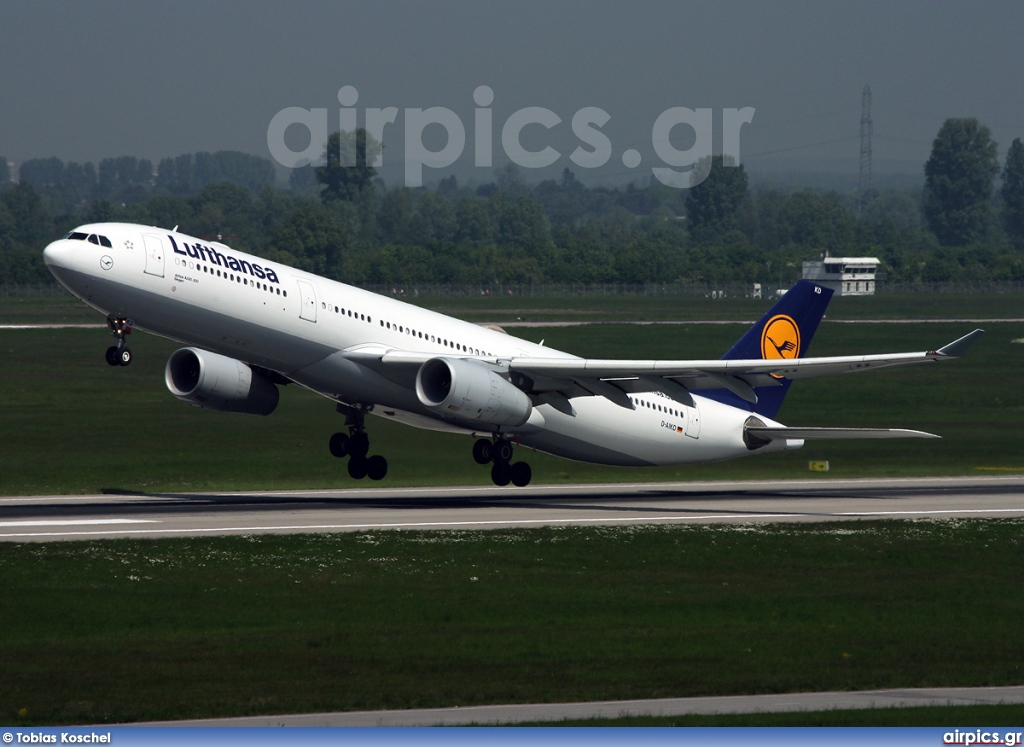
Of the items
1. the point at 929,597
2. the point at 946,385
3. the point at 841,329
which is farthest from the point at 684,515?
the point at 841,329

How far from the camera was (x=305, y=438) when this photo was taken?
59.7 metres

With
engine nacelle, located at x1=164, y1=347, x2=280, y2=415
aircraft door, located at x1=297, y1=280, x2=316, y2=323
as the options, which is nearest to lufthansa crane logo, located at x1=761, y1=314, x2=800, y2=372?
aircraft door, located at x1=297, y1=280, x2=316, y2=323

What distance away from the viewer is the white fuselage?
1550 inches

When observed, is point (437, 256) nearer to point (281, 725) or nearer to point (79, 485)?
point (79, 485)

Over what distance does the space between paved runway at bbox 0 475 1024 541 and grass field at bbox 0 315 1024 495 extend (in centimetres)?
327

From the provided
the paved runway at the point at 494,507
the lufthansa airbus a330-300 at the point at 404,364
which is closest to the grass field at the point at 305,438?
the paved runway at the point at 494,507

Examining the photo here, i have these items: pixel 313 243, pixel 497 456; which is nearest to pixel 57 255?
pixel 497 456

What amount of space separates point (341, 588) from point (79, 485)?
2282 cm

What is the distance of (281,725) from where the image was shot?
19.0 m

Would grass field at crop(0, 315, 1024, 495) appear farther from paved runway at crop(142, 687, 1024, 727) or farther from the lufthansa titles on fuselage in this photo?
paved runway at crop(142, 687, 1024, 727)

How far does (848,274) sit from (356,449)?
516 feet

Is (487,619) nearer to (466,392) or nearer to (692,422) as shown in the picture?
(466,392)

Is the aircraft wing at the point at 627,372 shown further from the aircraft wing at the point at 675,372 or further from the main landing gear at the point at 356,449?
the main landing gear at the point at 356,449

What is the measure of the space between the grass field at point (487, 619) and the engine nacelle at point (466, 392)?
5201 mm
